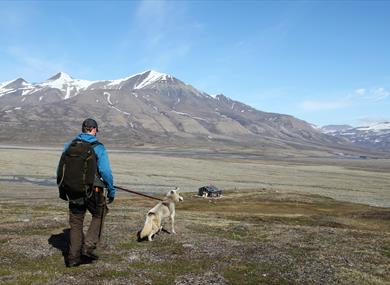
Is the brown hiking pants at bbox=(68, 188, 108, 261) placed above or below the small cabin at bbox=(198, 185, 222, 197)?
above

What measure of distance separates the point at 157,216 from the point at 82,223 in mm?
5783

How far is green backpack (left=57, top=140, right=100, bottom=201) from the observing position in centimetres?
1331

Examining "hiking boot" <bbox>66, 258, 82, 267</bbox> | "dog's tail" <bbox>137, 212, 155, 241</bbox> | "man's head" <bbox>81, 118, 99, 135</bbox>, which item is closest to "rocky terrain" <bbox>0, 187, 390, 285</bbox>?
"hiking boot" <bbox>66, 258, 82, 267</bbox>

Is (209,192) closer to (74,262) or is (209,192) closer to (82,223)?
(74,262)

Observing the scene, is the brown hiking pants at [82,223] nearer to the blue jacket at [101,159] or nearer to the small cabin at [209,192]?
the blue jacket at [101,159]

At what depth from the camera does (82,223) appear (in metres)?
14.3

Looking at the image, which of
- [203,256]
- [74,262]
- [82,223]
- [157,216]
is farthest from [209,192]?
[82,223]

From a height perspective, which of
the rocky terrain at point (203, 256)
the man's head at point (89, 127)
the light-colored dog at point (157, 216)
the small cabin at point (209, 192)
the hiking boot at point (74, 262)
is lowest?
the small cabin at point (209, 192)

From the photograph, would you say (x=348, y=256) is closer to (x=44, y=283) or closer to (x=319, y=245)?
(x=319, y=245)

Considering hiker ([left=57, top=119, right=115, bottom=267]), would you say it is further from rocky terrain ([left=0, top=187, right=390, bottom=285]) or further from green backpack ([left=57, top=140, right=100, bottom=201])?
rocky terrain ([left=0, top=187, right=390, bottom=285])

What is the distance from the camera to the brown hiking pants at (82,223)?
1398 cm

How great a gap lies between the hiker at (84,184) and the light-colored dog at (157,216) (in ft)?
14.1

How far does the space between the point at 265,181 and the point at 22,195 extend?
2599 inches

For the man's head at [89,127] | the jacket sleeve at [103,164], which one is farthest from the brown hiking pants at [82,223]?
the man's head at [89,127]
